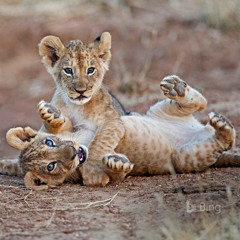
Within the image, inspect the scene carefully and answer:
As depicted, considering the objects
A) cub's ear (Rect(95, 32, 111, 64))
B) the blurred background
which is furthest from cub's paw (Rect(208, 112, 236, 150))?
the blurred background

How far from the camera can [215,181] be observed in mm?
5500

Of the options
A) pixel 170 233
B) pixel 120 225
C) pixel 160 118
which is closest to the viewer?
pixel 170 233

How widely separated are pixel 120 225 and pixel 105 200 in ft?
2.02

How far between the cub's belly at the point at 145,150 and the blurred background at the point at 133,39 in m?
4.11

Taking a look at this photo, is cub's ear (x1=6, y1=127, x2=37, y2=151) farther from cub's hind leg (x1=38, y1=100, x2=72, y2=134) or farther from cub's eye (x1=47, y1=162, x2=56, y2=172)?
cub's eye (x1=47, y1=162, x2=56, y2=172)

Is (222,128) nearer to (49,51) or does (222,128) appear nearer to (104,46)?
(104,46)

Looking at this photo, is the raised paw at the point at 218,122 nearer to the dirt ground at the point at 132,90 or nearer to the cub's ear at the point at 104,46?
the dirt ground at the point at 132,90

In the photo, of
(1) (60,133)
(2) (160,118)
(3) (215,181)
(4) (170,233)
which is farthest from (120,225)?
(2) (160,118)

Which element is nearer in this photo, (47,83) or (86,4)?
(47,83)

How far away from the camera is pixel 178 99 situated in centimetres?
608

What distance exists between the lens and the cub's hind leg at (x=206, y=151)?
230 inches

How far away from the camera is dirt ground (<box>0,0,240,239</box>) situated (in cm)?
455

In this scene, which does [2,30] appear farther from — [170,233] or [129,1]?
[170,233]

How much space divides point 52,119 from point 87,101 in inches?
11.9
